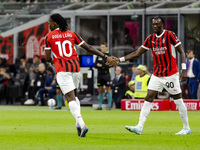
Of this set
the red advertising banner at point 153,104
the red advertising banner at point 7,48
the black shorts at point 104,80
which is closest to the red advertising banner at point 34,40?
the red advertising banner at point 7,48

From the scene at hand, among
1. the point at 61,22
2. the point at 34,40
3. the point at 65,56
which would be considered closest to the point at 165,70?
the point at 65,56

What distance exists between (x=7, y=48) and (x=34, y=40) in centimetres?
163

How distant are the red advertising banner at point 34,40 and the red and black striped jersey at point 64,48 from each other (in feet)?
57.9

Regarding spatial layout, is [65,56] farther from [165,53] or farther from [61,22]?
[165,53]

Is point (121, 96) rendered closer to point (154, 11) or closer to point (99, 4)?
point (154, 11)

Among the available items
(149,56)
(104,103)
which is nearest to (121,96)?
(104,103)

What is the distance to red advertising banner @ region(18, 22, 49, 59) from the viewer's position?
2812 cm

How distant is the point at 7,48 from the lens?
95.1ft

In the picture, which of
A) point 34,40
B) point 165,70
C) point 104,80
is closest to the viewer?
point 165,70

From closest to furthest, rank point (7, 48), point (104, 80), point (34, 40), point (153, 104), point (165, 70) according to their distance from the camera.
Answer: point (165, 70)
point (104, 80)
point (153, 104)
point (34, 40)
point (7, 48)

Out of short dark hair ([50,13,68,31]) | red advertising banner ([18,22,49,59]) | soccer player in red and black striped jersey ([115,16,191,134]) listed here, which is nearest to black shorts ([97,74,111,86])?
red advertising banner ([18,22,49,59])

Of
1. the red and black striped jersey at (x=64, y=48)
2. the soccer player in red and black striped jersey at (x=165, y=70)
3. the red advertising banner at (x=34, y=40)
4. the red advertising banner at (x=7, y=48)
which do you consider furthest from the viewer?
the red advertising banner at (x=7, y=48)

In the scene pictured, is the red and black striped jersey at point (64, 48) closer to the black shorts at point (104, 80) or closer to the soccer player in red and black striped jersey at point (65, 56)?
the soccer player in red and black striped jersey at point (65, 56)

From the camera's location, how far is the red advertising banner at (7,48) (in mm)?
28625
